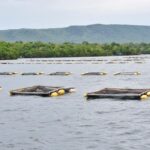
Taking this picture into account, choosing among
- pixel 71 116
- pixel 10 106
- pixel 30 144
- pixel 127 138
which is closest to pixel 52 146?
pixel 30 144

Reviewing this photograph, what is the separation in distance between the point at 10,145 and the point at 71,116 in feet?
44.4

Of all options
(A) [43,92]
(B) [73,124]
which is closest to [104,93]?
(A) [43,92]

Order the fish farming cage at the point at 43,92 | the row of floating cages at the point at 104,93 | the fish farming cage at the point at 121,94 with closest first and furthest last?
the fish farming cage at the point at 121,94 → the row of floating cages at the point at 104,93 → the fish farming cage at the point at 43,92

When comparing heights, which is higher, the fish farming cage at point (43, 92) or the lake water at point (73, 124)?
the fish farming cage at point (43, 92)

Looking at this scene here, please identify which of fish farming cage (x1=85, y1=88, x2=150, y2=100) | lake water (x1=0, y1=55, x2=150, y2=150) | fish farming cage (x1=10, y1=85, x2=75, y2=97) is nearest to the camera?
lake water (x1=0, y1=55, x2=150, y2=150)

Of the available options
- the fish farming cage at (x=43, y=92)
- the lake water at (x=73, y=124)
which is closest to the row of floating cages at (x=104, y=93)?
the fish farming cage at (x=43, y=92)

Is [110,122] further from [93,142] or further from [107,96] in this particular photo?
[107,96]

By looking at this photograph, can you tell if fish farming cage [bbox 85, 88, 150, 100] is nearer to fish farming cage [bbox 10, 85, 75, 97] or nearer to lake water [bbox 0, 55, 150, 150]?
lake water [bbox 0, 55, 150, 150]

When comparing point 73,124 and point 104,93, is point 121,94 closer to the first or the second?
point 104,93

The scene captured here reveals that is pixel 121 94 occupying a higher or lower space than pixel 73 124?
higher

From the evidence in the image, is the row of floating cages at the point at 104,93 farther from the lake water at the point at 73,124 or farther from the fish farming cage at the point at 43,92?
the lake water at the point at 73,124

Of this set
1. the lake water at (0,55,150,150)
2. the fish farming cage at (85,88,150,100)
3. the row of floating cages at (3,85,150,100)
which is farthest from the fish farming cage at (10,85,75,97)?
the fish farming cage at (85,88,150,100)

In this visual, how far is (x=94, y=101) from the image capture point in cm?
6512

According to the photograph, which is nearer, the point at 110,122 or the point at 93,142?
the point at 93,142
